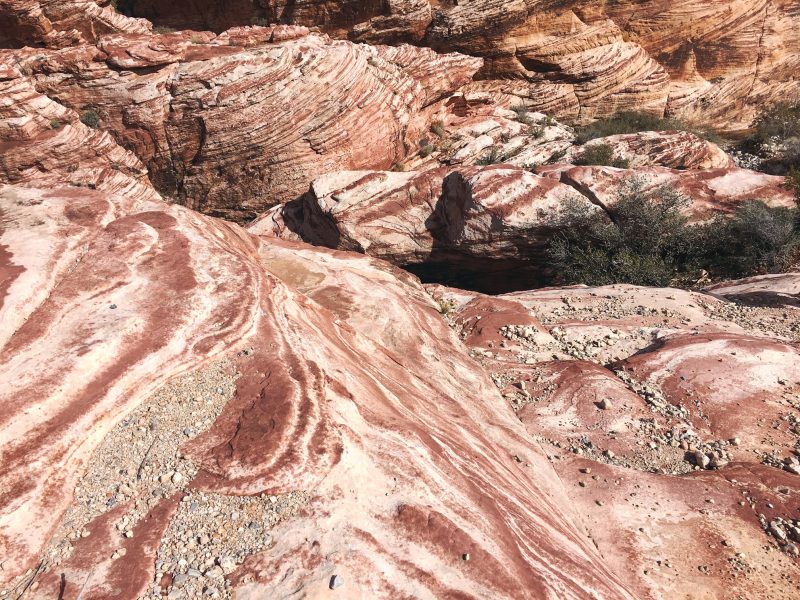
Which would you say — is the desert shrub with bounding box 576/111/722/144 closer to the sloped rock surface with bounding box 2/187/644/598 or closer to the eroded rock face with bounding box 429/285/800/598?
the eroded rock face with bounding box 429/285/800/598

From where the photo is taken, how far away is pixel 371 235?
15.8 metres

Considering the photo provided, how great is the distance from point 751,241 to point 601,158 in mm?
6454

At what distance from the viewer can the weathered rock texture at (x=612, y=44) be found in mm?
25359

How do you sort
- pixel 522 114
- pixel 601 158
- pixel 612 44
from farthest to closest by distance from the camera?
1. pixel 612 44
2. pixel 522 114
3. pixel 601 158

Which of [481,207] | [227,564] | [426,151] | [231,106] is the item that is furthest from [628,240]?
[231,106]

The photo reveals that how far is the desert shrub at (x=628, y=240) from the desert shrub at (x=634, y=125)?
1095 cm

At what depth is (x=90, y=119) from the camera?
19.4 meters

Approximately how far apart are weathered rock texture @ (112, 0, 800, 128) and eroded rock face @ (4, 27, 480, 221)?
7253 mm

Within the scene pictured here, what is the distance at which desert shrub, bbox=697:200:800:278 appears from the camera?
12.4m

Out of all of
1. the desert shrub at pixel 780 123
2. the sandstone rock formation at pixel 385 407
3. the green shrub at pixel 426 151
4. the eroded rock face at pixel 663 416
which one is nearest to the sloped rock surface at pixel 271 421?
the sandstone rock formation at pixel 385 407

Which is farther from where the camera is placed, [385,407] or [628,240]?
[628,240]

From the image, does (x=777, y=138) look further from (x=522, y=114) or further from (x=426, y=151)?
(x=426, y=151)

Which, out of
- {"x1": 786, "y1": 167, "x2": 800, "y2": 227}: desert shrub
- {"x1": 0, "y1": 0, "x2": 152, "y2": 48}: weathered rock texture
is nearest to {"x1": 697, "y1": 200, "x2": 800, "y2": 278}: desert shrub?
{"x1": 786, "y1": 167, "x2": 800, "y2": 227}: desert shrub

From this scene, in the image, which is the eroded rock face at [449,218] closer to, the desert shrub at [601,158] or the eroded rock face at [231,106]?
the eroded rock face at [231,106]
